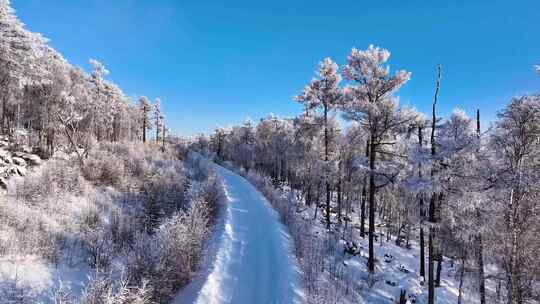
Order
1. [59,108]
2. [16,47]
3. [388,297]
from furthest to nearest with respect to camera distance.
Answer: [59,108], [16,47], [388,297]

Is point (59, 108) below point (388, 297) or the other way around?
the other way around

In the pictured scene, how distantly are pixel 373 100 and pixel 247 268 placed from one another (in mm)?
10805

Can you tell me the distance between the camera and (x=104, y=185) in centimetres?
1206

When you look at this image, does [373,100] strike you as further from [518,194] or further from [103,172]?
[103,172]

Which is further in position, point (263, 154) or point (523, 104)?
point (263, 154)

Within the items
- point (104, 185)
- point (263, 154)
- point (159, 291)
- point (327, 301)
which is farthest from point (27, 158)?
point (263, 154)

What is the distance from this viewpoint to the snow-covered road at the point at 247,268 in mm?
5520

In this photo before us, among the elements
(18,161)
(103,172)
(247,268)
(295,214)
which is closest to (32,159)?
(18,161)

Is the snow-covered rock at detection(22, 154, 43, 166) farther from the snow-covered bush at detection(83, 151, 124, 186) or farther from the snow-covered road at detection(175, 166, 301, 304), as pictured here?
the snow-covered road at detection(175, 166, 301, 304)

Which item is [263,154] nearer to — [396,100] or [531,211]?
[396,100]

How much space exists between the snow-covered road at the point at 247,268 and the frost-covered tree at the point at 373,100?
6.41m

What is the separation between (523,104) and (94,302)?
51.0 ft

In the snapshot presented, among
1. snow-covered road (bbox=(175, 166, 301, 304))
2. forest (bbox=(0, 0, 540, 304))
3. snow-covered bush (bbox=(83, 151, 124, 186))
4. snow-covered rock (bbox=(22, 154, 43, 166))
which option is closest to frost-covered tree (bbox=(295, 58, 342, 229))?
forest (bbox=(0, 0, 540, 304))

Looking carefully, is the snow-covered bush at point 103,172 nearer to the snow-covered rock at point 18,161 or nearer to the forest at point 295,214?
the forest at point 295,214
